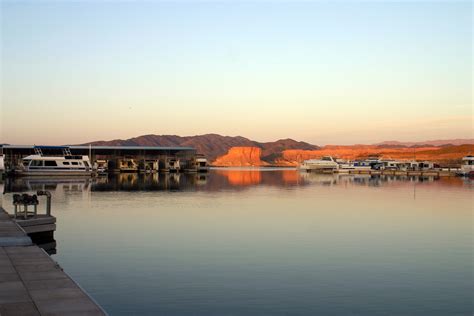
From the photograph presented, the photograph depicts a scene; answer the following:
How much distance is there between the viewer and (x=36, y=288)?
13.8 metres

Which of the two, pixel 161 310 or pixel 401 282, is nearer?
pixel 161 310

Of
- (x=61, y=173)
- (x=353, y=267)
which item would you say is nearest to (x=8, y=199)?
(x=353, y=267)

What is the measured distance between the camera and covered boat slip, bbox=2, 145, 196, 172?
15700cm

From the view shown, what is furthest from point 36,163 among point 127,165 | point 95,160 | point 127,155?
point 127,155

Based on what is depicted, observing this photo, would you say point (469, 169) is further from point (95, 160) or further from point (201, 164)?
point (95, 160)

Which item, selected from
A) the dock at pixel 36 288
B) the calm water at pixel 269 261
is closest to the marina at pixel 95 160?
the calm water at pixel 269 261

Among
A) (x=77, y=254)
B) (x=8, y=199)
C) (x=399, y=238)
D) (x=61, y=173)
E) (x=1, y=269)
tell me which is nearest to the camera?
(x=1, y=269)

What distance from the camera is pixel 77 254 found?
27516mm

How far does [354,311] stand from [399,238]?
17.6 metres

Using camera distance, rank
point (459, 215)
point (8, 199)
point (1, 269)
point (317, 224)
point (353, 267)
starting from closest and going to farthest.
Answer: point (1, 269), point (353, 267), point (317, 224), point (459, 215), point (8, 199)

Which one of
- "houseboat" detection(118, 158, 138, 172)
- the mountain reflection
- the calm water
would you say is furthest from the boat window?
the calm water

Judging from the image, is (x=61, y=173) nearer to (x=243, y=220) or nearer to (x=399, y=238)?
(x=243, y=220)

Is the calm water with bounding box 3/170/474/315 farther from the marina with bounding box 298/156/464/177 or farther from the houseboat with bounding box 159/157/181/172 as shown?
the marina with bounding box 298/156/464/177

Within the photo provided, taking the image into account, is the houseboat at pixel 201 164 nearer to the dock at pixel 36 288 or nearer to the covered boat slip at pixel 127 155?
the covered boat slip at pixel 127 155
